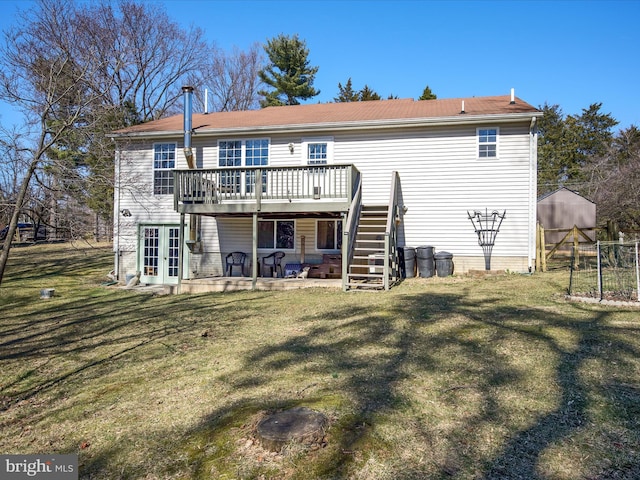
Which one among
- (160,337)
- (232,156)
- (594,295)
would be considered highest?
(232,156)

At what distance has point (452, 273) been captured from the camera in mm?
13109

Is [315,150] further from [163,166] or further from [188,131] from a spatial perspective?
[163,166]

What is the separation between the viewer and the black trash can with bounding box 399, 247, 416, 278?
13023mm

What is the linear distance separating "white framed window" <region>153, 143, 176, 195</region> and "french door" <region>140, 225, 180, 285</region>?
1.31 m

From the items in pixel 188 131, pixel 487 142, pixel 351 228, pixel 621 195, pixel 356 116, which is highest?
pixel 356 116

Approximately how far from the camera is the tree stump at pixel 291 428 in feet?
10.9

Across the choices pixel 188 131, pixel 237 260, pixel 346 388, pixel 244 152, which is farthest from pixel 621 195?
pixel 346 388

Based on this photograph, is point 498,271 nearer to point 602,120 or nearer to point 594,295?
point 594,295

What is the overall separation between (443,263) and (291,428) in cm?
1002

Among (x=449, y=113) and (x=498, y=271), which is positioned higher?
(x=449, y=113)

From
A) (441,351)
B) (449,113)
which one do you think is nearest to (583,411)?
(441,351)

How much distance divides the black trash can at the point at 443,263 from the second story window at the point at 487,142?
3.21 meters

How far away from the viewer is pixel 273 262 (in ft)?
47.0

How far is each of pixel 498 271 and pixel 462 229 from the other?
159 cm
